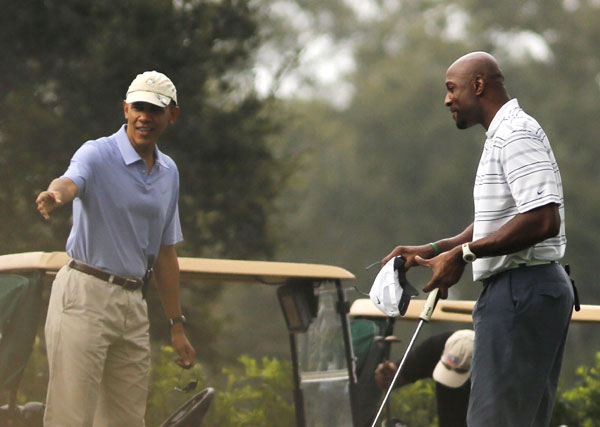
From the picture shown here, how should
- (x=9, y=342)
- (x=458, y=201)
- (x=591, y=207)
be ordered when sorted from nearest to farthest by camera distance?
(x=9, y=342) → (x=591, y=207) → (x=458, y=201)

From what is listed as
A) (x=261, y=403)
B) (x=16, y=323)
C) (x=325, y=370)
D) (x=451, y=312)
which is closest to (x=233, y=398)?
(x=261, y=403)

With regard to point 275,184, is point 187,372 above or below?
below

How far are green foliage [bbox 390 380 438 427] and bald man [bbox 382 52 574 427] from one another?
4178mm

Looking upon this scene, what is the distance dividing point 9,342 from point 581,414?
4.22 metres

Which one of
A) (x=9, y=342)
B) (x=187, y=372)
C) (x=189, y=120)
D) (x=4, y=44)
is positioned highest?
(x=4, y=44)

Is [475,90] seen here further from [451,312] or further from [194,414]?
[451,312]

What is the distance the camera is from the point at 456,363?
6.02m

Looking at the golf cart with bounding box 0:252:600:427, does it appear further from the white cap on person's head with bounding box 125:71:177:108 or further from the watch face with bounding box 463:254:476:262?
the watch face with bounding box 463:254:476:262

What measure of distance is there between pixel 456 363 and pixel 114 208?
248 centimetres

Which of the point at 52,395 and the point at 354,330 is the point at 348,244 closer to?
the point at 354,330

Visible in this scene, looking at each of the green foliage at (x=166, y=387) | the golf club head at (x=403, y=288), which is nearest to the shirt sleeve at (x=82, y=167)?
the golf club head at (x=403, y=288)

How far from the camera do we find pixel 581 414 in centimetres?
735

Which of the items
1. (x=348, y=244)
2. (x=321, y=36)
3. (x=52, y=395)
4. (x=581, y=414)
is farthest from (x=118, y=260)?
(x=321, y=36)

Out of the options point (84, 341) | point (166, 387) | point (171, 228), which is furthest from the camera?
point (166, 387)
